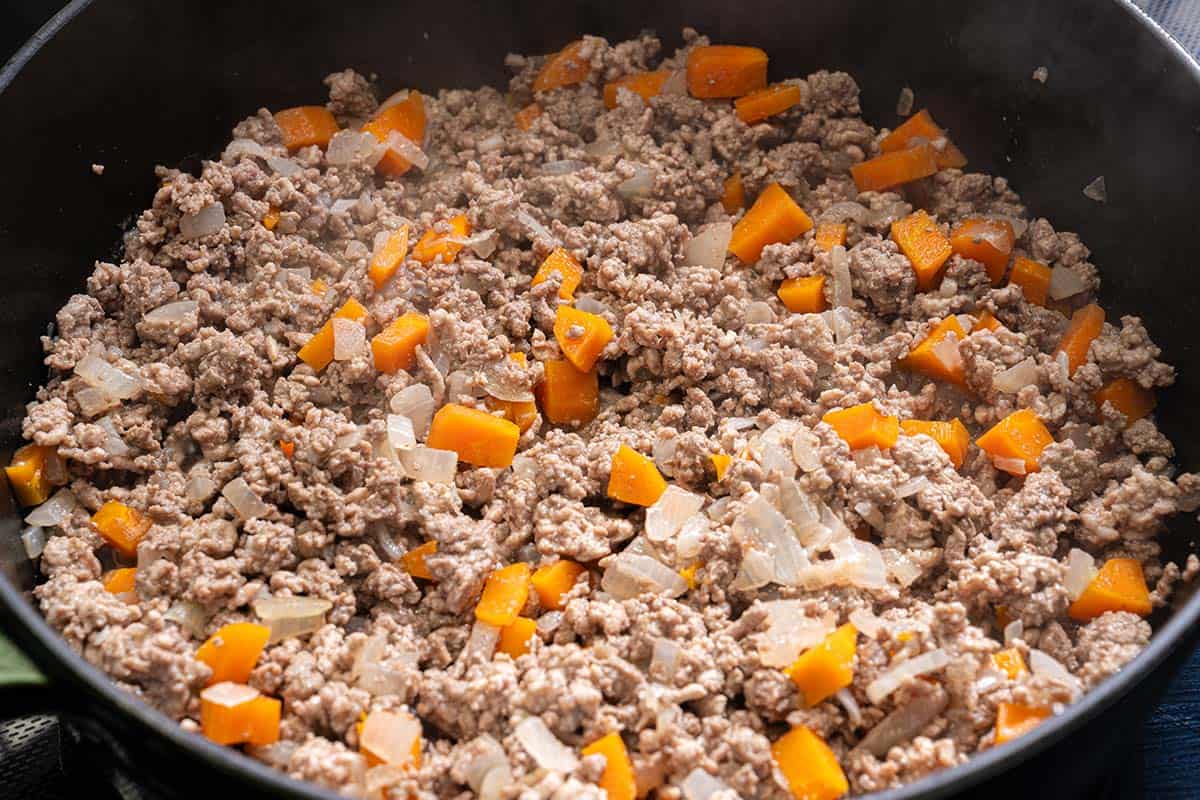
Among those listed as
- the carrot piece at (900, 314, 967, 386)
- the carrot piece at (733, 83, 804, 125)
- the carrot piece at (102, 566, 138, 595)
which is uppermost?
the carrot piece at (733, 83, 804, 125)

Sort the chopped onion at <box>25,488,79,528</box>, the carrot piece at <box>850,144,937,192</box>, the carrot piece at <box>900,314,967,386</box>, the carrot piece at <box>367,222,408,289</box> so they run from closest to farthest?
the chopped onion at <box>25,488,79,528</box>, the carrot piece at <box>900,314,967,386</box>, the carrot piece at <box>367,222,408,289</box>, the carrot piece at <box>850,144,937,192</box>

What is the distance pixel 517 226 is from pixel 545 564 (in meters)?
1.03

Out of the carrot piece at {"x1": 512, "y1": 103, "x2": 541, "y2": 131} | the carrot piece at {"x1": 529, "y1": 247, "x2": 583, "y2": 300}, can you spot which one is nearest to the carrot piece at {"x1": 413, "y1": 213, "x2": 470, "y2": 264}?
the carrot piece at {"x1": 529, "y1": 247, "x2": 583, "y2": 300}

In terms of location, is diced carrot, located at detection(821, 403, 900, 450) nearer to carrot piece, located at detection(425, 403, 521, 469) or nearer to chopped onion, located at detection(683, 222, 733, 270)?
chopped onion, located at detection(683, 222, 733, 270)

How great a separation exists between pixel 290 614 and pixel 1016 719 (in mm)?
1470

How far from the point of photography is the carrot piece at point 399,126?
3498 mm

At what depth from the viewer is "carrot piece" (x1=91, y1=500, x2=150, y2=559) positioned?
275 cm

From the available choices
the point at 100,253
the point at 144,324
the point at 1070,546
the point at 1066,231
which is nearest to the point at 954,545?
the point at 1070,546

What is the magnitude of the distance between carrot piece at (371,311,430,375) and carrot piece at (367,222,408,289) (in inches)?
6.7

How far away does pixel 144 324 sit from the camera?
10.0 feet

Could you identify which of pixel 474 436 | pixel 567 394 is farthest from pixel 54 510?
pixel 567 394

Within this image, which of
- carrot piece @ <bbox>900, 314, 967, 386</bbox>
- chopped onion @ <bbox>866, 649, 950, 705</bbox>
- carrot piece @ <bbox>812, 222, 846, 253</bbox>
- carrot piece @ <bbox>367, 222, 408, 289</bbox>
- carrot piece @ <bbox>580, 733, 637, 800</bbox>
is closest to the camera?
carrot piece @ <bbox>580, 733, 637, 800</bbox>

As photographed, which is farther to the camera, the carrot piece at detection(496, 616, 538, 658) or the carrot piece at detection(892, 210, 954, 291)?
the carrot piece at detection(892, 210, 954, 291)

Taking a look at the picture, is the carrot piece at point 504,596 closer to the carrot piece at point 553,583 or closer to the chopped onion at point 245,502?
the carrot piece at point 553,583
